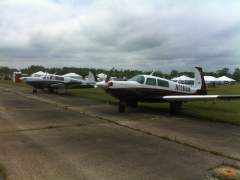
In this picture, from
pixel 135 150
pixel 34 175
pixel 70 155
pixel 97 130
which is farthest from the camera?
pixel 97 130

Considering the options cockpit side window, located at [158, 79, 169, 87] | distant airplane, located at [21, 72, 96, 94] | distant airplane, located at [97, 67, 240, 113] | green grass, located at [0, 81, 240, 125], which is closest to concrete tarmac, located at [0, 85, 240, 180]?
green grass, located at [0, 81, 240, 125]

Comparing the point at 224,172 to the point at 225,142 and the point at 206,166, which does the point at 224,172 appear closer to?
the point at 206,166

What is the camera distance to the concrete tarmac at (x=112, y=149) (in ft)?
18.3

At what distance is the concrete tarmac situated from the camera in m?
5.57

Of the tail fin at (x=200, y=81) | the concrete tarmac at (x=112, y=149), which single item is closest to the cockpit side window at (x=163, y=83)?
the tail fin at (x=200, y=81)

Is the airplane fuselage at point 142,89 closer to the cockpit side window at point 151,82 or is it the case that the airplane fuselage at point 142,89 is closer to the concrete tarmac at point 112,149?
the cockpit side window at point 151,82

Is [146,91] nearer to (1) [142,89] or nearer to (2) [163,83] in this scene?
(1) [142,89]

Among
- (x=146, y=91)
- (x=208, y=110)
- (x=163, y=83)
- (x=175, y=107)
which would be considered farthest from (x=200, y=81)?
(x=146, y=91)

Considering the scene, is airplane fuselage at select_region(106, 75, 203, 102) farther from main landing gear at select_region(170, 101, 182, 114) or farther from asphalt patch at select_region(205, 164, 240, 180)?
asphalt patch at select_region(205, 164, 240, 180)

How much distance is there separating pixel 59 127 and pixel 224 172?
6.33 metres

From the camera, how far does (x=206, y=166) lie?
19.8ft

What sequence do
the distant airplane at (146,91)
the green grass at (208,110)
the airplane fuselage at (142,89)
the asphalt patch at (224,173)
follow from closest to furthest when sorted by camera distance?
the asphalt patch at (224,173), the green grass at (208,110), the distant airplane at (146,91), the airplane fuselage at (142,89)

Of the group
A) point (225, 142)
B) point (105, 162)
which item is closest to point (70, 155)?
point (105, 162)

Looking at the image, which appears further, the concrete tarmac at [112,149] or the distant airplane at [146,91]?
the distant airplane at [146,91]
